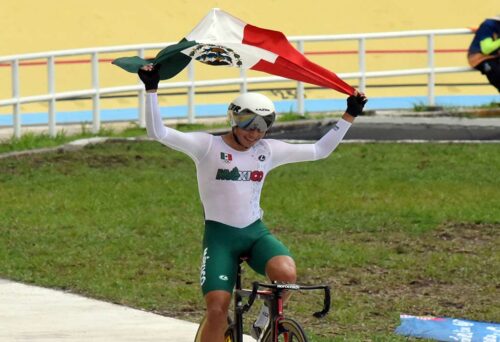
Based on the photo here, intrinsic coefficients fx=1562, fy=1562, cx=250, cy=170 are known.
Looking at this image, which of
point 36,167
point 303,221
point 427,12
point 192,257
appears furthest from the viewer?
point 427,12

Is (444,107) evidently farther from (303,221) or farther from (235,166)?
(235,166)

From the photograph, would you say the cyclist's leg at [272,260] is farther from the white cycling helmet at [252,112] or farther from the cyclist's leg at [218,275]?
the white cycling helmet at [252,112]

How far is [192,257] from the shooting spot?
43.6 ft

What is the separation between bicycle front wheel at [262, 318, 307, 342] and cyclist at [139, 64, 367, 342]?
317 millimetres

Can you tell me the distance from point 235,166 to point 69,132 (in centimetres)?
1477

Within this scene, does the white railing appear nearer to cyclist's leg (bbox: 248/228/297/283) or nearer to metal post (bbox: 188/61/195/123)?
metal post (bbox: 188/61/195/123)

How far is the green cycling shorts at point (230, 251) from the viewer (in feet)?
27.2

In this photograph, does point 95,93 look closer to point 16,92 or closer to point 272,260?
point 16,92

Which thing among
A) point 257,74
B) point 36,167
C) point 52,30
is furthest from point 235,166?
point 52,30

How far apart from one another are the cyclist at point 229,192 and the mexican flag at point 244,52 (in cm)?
65

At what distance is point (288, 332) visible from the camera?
792 cm

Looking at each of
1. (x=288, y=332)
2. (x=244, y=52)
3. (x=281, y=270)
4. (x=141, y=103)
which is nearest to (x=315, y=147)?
(x=244, y=52)

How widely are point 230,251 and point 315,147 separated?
0.94m

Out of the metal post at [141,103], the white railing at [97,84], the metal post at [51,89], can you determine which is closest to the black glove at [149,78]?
the white railing at [97,84]
